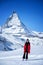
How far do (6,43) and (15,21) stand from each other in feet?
107

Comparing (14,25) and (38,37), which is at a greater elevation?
(14,25)

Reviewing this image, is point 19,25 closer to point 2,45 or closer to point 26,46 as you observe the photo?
point 2,45

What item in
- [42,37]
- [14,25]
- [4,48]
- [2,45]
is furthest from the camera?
[14,25]

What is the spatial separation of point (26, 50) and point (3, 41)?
17.5 m

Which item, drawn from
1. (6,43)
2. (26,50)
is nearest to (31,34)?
(6,43)

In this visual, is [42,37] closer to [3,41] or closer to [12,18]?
[3,41]

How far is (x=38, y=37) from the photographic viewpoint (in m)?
36.3

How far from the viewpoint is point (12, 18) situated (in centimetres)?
5666

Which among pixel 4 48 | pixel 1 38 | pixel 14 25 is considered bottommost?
pixel 4 48

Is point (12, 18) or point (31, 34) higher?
point (12, 18)

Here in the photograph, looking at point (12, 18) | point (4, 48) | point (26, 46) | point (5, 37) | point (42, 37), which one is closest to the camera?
point (26, 46)

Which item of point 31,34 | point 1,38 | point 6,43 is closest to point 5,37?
point 1,38

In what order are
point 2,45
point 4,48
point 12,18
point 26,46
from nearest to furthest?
point 26,46 < point 4,48 < point 2,45 < point 12,18

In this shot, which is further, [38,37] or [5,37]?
[38,37]
